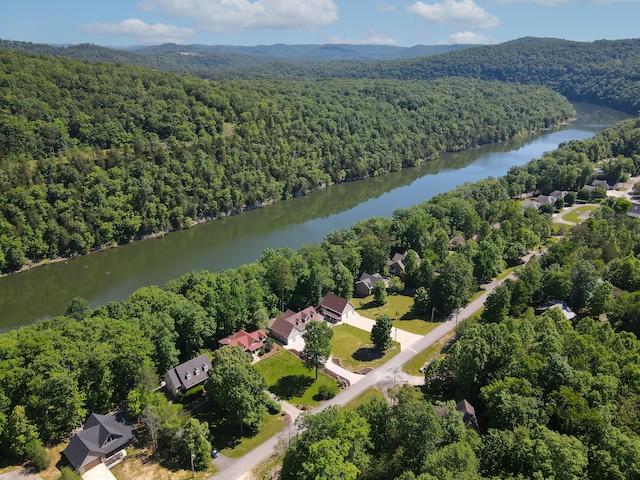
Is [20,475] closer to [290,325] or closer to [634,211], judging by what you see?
[290,325]

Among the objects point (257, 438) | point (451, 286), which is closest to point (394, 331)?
point (451, 286)

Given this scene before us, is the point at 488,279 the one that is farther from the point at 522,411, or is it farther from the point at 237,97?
the point at 237,97

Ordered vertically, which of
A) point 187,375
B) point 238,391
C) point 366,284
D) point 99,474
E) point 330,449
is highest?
point 330,449

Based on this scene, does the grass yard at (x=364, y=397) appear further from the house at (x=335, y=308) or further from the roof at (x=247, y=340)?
the house at (x=335, y=308)

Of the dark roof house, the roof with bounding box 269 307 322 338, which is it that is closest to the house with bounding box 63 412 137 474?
the roof with bounding box 269 307 322 338

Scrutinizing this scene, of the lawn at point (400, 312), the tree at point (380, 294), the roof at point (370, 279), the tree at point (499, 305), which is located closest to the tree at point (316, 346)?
the lawn at point (400, 312)

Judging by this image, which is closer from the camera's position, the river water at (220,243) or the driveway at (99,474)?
the driveway at (99,474)
